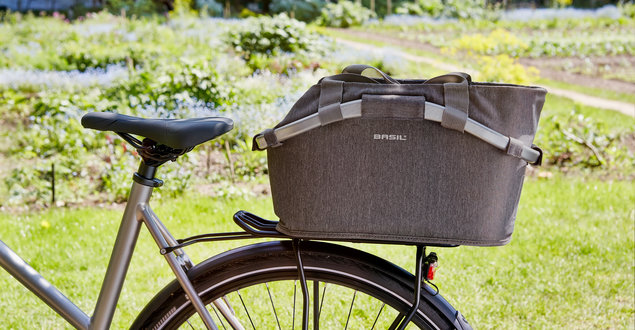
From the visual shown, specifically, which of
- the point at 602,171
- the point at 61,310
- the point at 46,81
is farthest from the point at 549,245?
the point at 46,81

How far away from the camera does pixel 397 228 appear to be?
1.28m

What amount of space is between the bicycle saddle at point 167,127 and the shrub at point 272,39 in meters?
6.43

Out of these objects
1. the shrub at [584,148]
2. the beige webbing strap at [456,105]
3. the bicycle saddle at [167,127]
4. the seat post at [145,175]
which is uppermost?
the beige webbing strap at [456,105]

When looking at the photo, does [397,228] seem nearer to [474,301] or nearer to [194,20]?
[474,301]

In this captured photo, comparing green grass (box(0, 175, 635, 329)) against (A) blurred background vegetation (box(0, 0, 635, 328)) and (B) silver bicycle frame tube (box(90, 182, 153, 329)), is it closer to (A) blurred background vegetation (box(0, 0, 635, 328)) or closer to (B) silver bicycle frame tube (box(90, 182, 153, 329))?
(A) blurred background vegetation (box(0, 0, 635, 328))

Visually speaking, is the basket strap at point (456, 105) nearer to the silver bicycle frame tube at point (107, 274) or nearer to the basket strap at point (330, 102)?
the basket strap at point (330, 102)

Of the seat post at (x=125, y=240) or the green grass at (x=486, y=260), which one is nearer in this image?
the seat post at (x=125, y=240)

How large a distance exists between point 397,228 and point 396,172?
12cm

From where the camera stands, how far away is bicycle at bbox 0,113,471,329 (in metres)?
1.37

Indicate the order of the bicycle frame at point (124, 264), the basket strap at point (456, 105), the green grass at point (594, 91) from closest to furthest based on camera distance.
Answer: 1. the basket strap at point (456, 105)
2. the bicycle frame at point (124, 264)
3. the green grass at point (594, 91)

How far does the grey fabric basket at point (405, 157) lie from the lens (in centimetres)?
121

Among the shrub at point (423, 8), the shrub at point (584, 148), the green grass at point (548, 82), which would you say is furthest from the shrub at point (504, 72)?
the shrub at point (423, 8)

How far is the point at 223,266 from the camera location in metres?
1.44

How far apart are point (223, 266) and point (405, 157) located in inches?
19.7
